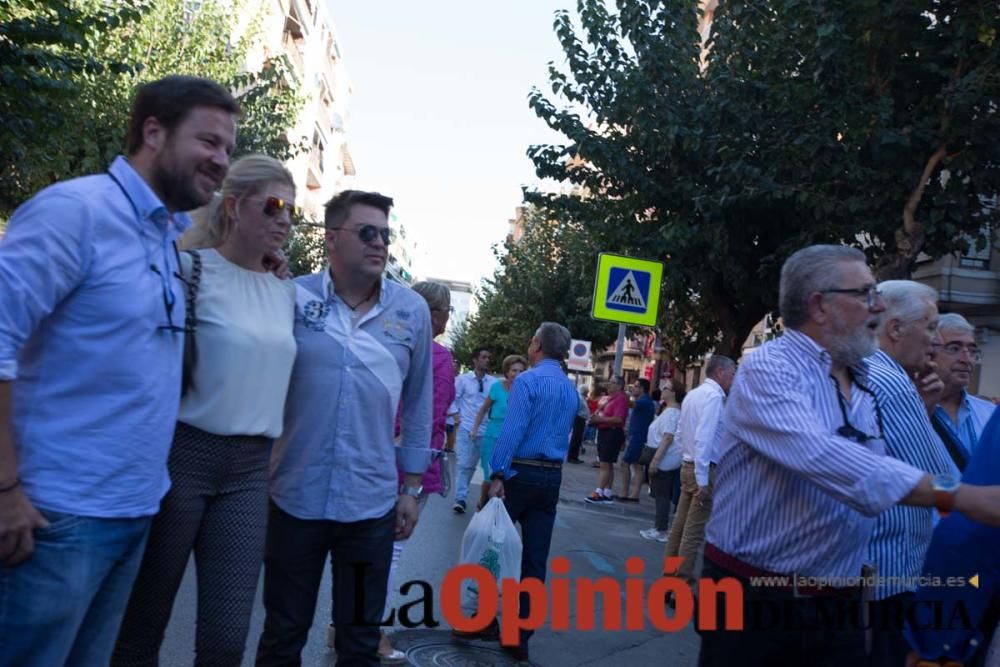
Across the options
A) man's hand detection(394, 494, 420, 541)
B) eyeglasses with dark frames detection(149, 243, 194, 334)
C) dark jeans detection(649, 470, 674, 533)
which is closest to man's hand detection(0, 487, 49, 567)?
eyeglasses with dark frames detection(149, 243, 194, 334)

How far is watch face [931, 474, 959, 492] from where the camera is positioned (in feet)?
8.91

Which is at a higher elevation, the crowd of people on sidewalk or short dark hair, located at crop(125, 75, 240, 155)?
short dark hair, located at crop(125, 75, 240, 155)

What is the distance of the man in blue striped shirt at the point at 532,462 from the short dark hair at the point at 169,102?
160 inches

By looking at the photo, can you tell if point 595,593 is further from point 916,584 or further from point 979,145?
point 979,145

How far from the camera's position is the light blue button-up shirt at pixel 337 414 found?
12.1 ft

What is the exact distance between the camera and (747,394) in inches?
123

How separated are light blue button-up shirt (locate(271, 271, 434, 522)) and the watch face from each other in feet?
6.01

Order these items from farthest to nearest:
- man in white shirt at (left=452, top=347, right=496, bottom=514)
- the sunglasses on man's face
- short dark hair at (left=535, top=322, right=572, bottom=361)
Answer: man in white shirt at (left=452, top=347, right=496, bottom=514), short dark hair at (left=535, top=322, right=572, bottom=361), the sunglasses on man's face

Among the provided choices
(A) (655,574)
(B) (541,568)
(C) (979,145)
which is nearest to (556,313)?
(C) (979,145)

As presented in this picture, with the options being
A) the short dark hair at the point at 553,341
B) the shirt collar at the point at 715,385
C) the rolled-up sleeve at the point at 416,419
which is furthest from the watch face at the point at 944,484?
the shirt collar at the point at 715,385

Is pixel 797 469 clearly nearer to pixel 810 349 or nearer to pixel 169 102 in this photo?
pixel 810 349

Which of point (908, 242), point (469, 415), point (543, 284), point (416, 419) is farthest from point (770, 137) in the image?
point (543, 284)

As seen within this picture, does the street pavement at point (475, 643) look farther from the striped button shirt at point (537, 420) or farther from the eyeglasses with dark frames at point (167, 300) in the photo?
the eyeglasses with dark frames at point (167, 300)

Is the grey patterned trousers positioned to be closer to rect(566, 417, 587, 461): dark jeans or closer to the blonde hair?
the blonde hair
